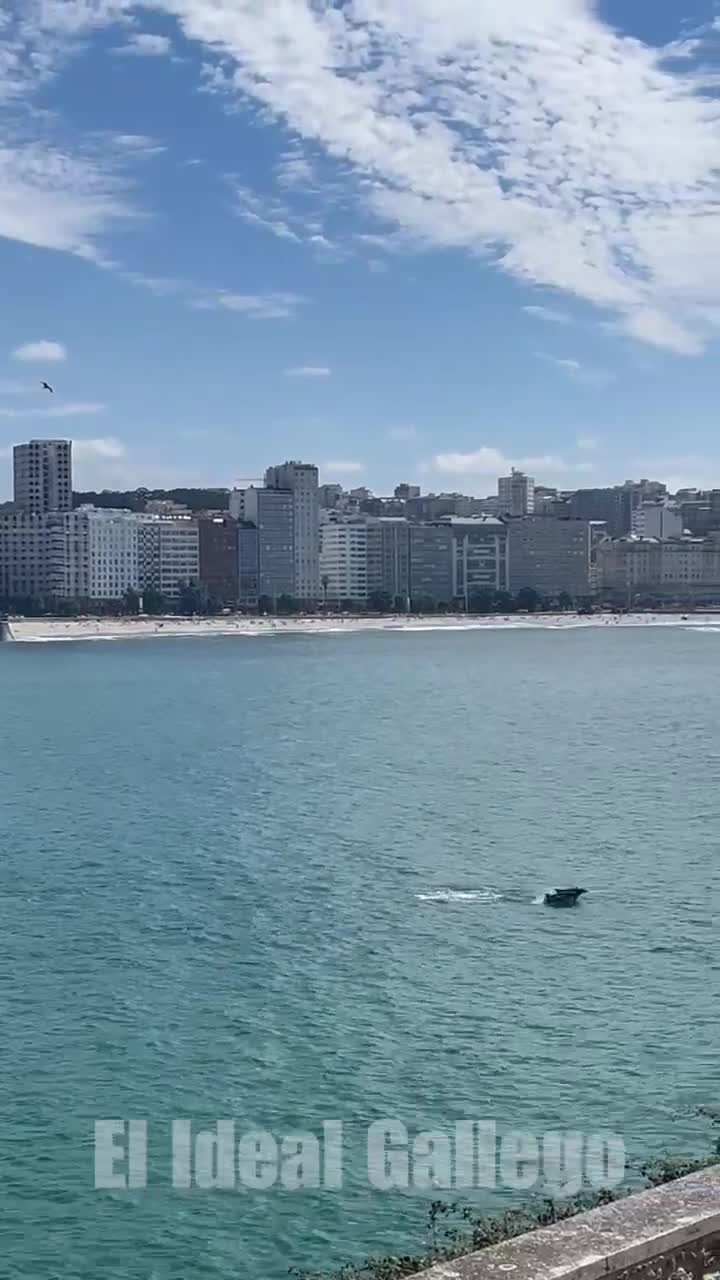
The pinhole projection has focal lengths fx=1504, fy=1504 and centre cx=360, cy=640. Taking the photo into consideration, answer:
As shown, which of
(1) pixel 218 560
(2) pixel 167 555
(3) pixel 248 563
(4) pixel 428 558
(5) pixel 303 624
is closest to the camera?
(5) pixel 303 624

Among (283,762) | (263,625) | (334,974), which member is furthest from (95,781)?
(263,625)

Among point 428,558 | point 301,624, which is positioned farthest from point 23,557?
point 428,558

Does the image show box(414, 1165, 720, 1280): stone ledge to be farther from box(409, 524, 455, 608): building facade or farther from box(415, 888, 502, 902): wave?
box(409, 524, 455, 608): building facade

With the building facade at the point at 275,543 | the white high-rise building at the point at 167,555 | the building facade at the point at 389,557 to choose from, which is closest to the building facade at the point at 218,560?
the white high-rise building at the point at 167,555

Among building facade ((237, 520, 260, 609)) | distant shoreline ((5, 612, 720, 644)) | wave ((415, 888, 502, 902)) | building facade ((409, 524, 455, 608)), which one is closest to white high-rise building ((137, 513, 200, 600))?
building facade ((237, 520, 260, 609))

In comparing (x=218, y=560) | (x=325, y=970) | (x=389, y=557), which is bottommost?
(x=325, y=970)

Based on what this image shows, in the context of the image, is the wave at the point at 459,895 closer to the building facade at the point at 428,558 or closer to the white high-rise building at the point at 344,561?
the white high-rise building at the point at 344,561

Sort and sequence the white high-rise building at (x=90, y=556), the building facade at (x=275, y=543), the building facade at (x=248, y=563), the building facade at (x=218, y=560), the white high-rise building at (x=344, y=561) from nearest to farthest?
the white high-rise building at (x=90, y=556)
the building facade at (x=218, y=560)
the building facade at (x=248, y=563)
the building facade at (x=275, y=543)
the white high-rise building at (x=344, y=561)

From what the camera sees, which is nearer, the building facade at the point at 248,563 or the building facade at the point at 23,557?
the building facade at the point at 23,557

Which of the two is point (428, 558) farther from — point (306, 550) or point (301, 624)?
point (301, 624)
